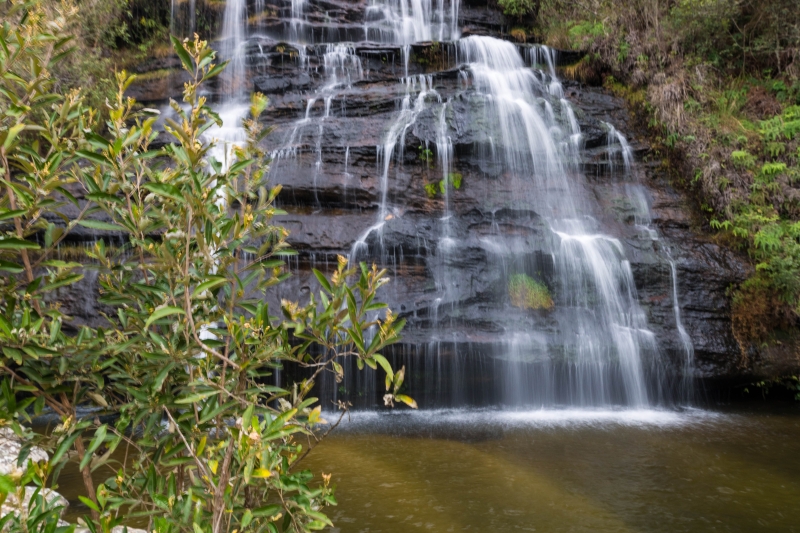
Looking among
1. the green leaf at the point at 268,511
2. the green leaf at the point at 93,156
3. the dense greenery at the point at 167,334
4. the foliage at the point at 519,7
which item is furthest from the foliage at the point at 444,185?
the foliage at the point at 519,7

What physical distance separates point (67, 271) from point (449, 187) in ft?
24.1

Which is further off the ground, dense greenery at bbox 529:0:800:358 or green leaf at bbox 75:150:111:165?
dense greenery at bbox 529:0:800:358

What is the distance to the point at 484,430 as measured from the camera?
5992 mm

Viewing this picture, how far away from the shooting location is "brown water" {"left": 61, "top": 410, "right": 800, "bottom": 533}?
12.5 ft

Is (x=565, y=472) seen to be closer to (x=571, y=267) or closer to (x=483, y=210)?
(x=571, y=267)

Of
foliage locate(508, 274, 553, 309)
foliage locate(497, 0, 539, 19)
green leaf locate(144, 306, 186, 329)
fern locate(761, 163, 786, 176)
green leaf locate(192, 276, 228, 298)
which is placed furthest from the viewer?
foliage locate(497, 0, 539, 19)

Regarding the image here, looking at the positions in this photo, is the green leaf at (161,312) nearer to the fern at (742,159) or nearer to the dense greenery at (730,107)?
the dense greenery at (730,107)

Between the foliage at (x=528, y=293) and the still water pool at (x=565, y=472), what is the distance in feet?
5.56

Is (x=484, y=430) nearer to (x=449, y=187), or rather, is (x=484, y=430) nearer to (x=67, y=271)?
(x=449, y=187)

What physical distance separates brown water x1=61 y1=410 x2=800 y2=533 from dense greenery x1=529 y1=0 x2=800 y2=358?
7.21 ft

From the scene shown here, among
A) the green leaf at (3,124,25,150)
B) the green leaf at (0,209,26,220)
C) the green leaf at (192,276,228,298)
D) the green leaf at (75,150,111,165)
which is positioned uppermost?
the green leaf at (3,124,25,150)

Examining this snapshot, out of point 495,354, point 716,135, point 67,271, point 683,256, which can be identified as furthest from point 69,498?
point 716,135

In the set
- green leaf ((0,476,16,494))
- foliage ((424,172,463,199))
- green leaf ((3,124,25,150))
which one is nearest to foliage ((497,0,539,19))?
foliage ((424,172,463,199))

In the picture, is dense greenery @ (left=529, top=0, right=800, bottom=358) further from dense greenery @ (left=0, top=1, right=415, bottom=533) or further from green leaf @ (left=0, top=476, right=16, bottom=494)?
green leaf @ (left=0, top=476, right=16, bottom=494)
